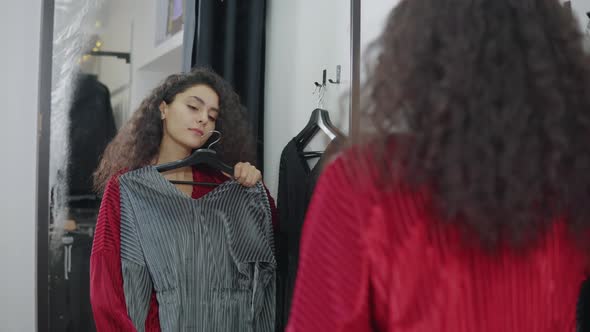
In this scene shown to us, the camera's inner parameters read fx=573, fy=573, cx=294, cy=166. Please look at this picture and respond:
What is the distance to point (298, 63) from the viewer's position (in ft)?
5.76

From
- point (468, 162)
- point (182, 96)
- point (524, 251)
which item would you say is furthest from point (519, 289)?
point (182, 96)

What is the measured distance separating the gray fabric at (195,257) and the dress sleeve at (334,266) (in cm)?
78

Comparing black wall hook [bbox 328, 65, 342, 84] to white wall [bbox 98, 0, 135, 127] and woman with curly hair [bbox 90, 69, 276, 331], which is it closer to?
woman with curly hair [bbox 90, 69, 276, 331]

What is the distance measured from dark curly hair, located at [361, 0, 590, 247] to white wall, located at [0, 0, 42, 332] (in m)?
1.55

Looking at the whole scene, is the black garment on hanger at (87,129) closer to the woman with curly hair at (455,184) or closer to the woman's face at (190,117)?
the woman's face at (190,117)

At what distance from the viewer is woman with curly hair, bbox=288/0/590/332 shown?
1.85 feet

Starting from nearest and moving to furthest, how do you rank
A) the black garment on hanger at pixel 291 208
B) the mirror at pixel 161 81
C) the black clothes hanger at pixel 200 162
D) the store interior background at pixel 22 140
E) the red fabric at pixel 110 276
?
1. the red fabric at pixel 110 276
2. the black clothes hanger at pixel 200 162
3. the black garment on hanger at pixel 291 208
4. the mirror at pixel 161 81
5. the store interior background at pixel 22 140

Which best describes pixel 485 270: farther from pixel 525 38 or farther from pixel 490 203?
pixel 525 38

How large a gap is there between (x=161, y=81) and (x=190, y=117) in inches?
7.3

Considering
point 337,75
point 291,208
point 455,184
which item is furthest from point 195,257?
point 455,184

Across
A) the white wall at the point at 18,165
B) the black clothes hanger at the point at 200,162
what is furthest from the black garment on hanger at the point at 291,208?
the white wall at the point at 18,165

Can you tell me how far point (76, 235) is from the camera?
171 cm

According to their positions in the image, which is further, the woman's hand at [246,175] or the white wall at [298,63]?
the white wall at [298,63]

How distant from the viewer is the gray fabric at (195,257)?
131 cm
